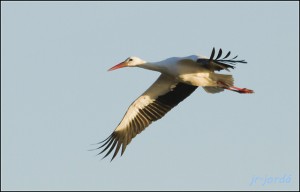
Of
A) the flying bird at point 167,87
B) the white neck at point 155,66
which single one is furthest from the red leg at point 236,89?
the white neck at point 155,66

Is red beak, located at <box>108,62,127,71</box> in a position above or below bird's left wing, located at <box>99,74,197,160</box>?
above

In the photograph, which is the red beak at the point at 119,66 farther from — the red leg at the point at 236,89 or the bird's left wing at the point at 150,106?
the red leg at the point at 236,89

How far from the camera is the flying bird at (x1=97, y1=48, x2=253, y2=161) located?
502 inches

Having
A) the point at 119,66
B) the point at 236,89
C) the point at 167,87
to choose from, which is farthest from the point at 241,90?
the point at 119,66

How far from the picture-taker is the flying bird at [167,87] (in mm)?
12758

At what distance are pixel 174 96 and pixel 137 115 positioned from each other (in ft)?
2.49

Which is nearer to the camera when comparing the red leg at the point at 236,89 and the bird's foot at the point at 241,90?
the red leg at the point at 236,89

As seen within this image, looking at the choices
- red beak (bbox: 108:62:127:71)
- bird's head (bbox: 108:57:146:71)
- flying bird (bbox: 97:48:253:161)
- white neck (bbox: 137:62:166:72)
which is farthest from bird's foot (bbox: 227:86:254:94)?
red beak (bbox: 108:62:127:71)

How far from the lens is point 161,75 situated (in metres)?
13.7

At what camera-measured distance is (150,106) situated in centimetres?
1402

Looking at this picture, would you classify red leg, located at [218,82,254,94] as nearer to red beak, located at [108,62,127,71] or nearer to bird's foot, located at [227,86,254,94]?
bird's foot, located at [227,86,254,94]

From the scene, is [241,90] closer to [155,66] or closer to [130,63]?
[155,66]

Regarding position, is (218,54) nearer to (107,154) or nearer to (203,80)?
(203,80)

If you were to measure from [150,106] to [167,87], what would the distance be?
0.48 meters
